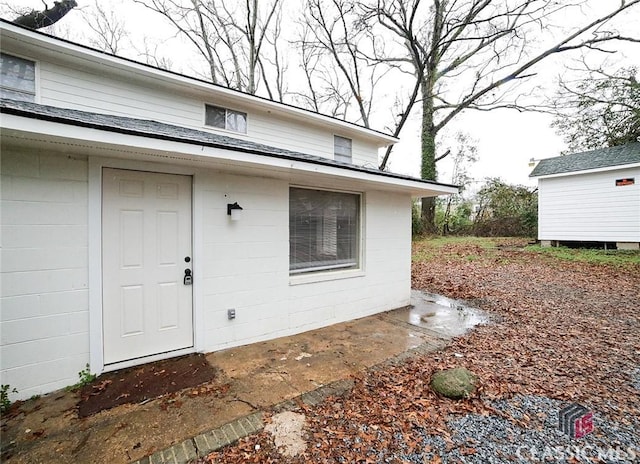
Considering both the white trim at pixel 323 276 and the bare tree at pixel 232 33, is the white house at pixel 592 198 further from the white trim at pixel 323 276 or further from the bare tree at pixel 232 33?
the bare tree at pixel 232 33

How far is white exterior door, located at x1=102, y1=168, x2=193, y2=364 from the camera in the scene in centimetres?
300

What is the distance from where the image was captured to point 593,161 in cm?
1109

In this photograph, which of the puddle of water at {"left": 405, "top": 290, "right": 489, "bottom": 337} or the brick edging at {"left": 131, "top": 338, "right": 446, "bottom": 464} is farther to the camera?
the puddle of water at {"left": 405, "top": 290, "right": 489, "bottom": 337}

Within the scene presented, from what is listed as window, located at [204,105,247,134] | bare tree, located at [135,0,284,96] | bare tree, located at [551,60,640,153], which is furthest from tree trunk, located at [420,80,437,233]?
window, located at [204,105,247,134]

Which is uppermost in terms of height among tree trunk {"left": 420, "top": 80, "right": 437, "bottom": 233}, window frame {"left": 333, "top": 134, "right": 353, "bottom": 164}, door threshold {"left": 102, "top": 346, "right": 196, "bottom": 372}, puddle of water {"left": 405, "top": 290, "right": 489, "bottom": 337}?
tree trunk {"left": 420, "top": 80, "right": 437, "bottom": 233}

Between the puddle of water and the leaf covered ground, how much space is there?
24 centimetres

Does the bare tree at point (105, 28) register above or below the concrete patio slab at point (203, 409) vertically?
above

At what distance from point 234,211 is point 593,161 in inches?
572

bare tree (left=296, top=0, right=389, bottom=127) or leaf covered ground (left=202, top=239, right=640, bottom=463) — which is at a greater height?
bare tree (left=296, top=0, right=389, bottom=127)

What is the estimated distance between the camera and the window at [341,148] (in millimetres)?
7344

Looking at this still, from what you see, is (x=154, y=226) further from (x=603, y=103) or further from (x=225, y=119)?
(x=603, y=103)

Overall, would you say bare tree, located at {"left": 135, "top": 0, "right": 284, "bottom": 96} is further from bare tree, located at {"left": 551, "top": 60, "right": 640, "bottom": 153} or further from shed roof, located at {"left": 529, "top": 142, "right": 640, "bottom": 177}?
bare tree, located at {"left": 551, "top": 60, "right": 640, "bottom": 153}

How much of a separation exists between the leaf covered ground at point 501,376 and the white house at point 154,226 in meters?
1.75

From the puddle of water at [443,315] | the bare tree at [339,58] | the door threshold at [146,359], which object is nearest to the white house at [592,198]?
the puddle of water at [443,315]
